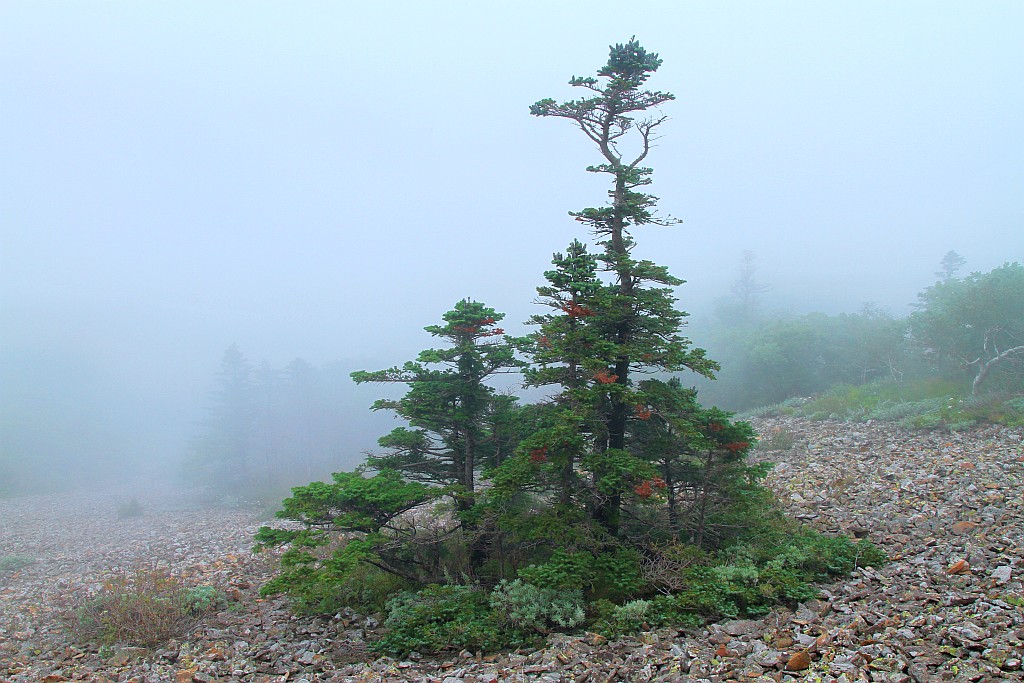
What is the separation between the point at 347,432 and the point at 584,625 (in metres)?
58.4

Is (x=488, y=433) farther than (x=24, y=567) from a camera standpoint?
No

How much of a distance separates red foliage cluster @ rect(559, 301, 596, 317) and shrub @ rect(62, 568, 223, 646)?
973 centimetres

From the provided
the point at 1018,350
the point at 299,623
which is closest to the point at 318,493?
the point at 299,623

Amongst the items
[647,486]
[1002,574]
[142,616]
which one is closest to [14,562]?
[142,616]

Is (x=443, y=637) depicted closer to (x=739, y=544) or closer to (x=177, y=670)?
(x=177, y=670)

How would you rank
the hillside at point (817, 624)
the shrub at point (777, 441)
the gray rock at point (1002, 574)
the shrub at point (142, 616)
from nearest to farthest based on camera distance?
the hillside at point (817, 624) < the gray rock at point (1002, 574) < the shrub at point (142, 616) < the shrub at point (777, 441)

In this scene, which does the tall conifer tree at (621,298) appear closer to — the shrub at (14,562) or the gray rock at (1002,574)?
the gray rock at (1002,574)

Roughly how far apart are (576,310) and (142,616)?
33.7 feet

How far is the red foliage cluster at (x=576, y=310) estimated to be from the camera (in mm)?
10125

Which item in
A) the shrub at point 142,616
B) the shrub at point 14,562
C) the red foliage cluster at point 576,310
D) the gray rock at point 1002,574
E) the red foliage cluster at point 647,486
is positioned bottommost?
the shrub at point 14,562

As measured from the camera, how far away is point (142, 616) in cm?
1048

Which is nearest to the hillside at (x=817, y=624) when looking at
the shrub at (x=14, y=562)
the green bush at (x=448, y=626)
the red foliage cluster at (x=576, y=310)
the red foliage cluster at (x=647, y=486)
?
the green bush at (x=448, y=626)

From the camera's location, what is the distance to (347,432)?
63094 millimetres

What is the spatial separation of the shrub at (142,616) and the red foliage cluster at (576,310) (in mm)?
9731
